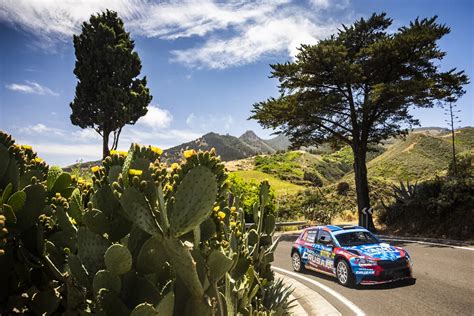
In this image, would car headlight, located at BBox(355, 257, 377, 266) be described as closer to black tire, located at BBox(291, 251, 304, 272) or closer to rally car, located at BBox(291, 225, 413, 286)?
rally car, located at BBox(291, 225, 413, 286)

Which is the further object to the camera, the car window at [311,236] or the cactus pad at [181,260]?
the car window at [311,236]

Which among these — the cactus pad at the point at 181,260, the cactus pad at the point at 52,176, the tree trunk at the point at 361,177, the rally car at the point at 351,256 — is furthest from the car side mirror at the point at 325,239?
the tree trunk at the point at 361,177

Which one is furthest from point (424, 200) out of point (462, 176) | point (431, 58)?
point (431, 58)

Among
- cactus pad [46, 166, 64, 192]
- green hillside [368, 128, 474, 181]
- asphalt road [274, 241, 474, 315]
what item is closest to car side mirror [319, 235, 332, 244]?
asphalt road [274, 241, 474, 315]

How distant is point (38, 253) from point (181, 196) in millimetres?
1034

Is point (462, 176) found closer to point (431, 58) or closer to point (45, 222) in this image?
point (431, 58)

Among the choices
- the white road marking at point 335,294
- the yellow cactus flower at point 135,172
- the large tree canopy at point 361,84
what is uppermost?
the large tree canopy at point 361,84

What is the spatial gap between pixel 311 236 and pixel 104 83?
22.0 m

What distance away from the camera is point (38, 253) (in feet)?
6.91

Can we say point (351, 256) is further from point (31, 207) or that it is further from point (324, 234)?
point (31, 207)

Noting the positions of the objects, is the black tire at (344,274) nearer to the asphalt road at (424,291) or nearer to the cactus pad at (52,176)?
the asphalt road at (424,291)

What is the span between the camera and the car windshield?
9.59m

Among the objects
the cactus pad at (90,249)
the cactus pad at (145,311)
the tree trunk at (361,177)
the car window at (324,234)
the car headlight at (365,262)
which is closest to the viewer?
the cactus pad at (145,311)

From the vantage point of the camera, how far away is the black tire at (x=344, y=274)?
29.2ft
